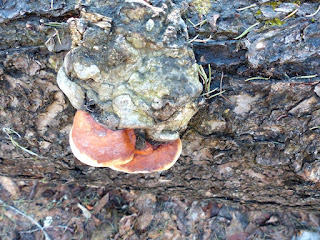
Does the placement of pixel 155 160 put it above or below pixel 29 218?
above

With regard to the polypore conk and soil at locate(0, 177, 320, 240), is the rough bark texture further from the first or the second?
soil at locate(0, 177, 320, 240)

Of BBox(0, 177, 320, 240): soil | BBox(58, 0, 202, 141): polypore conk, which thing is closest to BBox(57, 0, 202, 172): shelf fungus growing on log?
BBox(58, 0, 202, 141): polypore conk

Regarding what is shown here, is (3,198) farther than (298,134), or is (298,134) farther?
(3,198)

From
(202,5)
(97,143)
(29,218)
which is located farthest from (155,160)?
(29,218)

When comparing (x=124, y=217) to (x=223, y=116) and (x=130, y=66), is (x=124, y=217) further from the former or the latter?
(x=130, y=66)

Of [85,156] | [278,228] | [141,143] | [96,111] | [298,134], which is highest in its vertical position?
[96,111]

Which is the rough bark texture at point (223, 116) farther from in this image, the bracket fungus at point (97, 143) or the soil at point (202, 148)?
the bracket fungus at point (97, 143)

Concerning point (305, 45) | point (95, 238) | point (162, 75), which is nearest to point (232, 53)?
point (305, 45)

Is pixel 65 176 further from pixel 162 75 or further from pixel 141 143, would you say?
pixel 162 75

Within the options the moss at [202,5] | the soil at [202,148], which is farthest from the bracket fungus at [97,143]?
the moss at [202,5]
